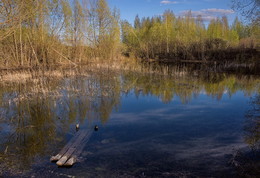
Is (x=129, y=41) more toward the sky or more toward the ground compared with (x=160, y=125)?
more toward the sky

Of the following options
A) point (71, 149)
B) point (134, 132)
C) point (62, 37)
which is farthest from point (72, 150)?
point (62, 37)

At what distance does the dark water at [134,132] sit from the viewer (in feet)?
15.3

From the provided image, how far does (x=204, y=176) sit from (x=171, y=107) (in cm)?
529

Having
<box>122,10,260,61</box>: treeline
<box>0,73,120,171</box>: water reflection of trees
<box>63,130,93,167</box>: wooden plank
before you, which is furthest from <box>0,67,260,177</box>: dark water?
<box>122,10,260,61</box>: treeline

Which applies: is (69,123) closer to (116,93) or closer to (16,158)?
(16,158)

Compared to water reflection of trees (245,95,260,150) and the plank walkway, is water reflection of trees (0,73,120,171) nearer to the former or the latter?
the plank walkway

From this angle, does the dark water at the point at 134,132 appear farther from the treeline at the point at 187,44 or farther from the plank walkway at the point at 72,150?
the treeline at the point at 187,44

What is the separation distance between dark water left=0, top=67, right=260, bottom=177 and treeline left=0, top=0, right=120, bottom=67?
4.27 m

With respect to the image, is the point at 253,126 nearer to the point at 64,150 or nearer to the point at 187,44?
the point at 64,150

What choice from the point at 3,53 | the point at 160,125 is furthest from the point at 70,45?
the point at 160,125

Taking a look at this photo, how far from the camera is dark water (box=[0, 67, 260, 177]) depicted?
15.3ft

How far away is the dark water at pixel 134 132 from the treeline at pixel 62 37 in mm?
4266

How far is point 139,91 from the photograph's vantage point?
1280cm

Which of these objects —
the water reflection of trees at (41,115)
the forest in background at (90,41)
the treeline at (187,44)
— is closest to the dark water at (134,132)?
the water reflection of trees at (41,115)
